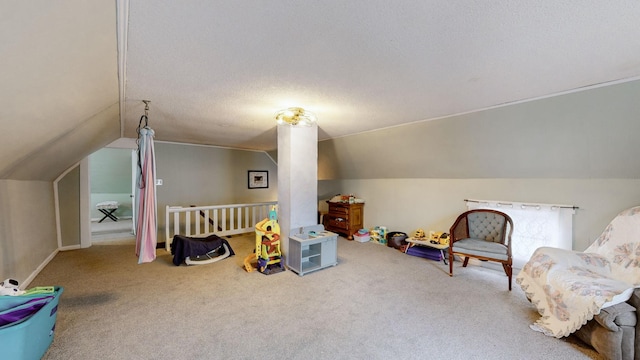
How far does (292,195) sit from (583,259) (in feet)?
10.7

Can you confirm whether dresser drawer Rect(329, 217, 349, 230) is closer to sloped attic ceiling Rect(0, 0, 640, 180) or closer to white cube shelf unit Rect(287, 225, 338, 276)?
white cube shelf unit Rect(287, 225, 338, 276)

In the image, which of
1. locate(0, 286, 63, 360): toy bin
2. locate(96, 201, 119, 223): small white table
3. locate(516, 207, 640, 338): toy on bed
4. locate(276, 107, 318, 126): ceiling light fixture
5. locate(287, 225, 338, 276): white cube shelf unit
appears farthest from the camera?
locate(96, 201, 119, 223): small white table

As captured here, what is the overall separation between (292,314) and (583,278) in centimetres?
256

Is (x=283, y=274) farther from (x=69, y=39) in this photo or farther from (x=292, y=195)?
(x=69, y=39)

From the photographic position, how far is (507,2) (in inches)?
47.0

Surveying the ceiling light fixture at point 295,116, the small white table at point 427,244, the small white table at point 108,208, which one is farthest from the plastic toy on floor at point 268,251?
the small white table at point 108,208

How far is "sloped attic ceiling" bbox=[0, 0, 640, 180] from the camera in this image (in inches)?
48.0

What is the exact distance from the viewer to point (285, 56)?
172cm

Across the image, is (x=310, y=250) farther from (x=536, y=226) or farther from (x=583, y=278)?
(x=536, y=226)

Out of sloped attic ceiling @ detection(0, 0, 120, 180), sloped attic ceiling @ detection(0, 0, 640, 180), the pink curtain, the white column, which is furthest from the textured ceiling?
the white column

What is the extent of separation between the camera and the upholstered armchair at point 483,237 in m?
2.92

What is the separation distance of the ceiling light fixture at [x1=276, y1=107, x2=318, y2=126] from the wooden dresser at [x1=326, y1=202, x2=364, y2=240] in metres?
2.55

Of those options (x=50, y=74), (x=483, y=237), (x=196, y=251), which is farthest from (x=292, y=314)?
(x=483, y=237)

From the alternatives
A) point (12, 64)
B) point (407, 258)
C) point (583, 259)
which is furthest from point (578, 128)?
point (12, 64)
